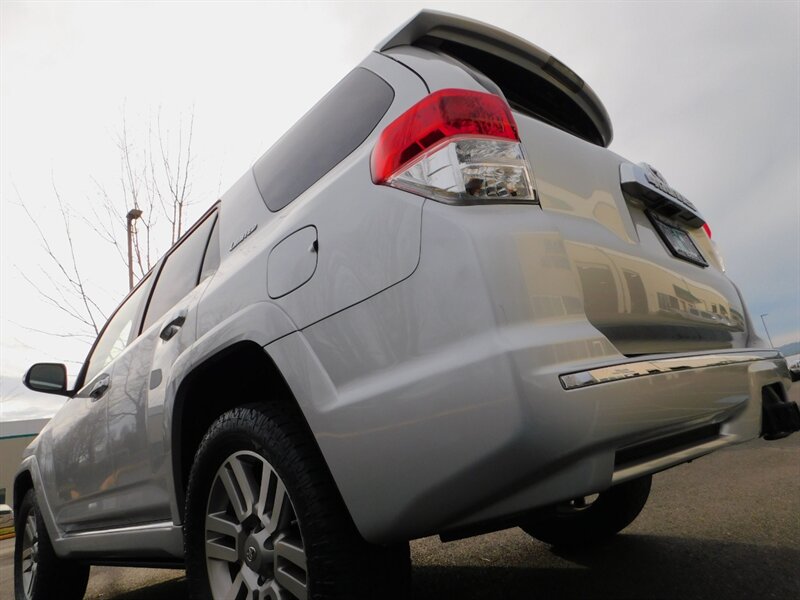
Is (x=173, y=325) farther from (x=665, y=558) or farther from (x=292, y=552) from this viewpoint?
(x=665, y=558)

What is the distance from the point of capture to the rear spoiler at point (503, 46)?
1803 mm

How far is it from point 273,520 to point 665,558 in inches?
71.3

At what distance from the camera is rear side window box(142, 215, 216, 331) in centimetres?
248

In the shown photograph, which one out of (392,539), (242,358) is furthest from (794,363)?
(242,358)

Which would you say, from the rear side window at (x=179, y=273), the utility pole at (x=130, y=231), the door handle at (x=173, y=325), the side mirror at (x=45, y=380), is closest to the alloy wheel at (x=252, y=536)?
the door handle at (x=173, y=325)

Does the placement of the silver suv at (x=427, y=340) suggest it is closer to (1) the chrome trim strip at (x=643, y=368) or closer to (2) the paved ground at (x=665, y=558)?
(1) the chrome trim strip at (x=643, y=368)

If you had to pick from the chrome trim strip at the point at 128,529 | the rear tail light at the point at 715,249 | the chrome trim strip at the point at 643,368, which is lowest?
the chrome trim strip at the point at 128,529

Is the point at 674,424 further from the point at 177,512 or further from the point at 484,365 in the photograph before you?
the point at 177,512

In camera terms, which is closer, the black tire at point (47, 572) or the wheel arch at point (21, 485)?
the black tire at point (47, 572)

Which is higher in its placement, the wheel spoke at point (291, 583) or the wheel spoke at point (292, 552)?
the wheel spoke at point (292, 552)

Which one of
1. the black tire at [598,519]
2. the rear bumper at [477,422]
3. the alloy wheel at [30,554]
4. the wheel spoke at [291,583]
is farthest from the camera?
the alloy wheel at [30,554]

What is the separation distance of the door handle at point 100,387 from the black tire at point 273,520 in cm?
114

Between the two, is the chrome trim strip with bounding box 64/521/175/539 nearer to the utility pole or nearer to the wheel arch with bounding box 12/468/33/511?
the wheel arch with bounding box 12/468/33/511

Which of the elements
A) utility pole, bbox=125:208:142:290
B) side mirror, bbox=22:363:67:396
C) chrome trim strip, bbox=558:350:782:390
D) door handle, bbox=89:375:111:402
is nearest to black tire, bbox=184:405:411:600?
chrome trim strip, bbox=558:350:782:390
